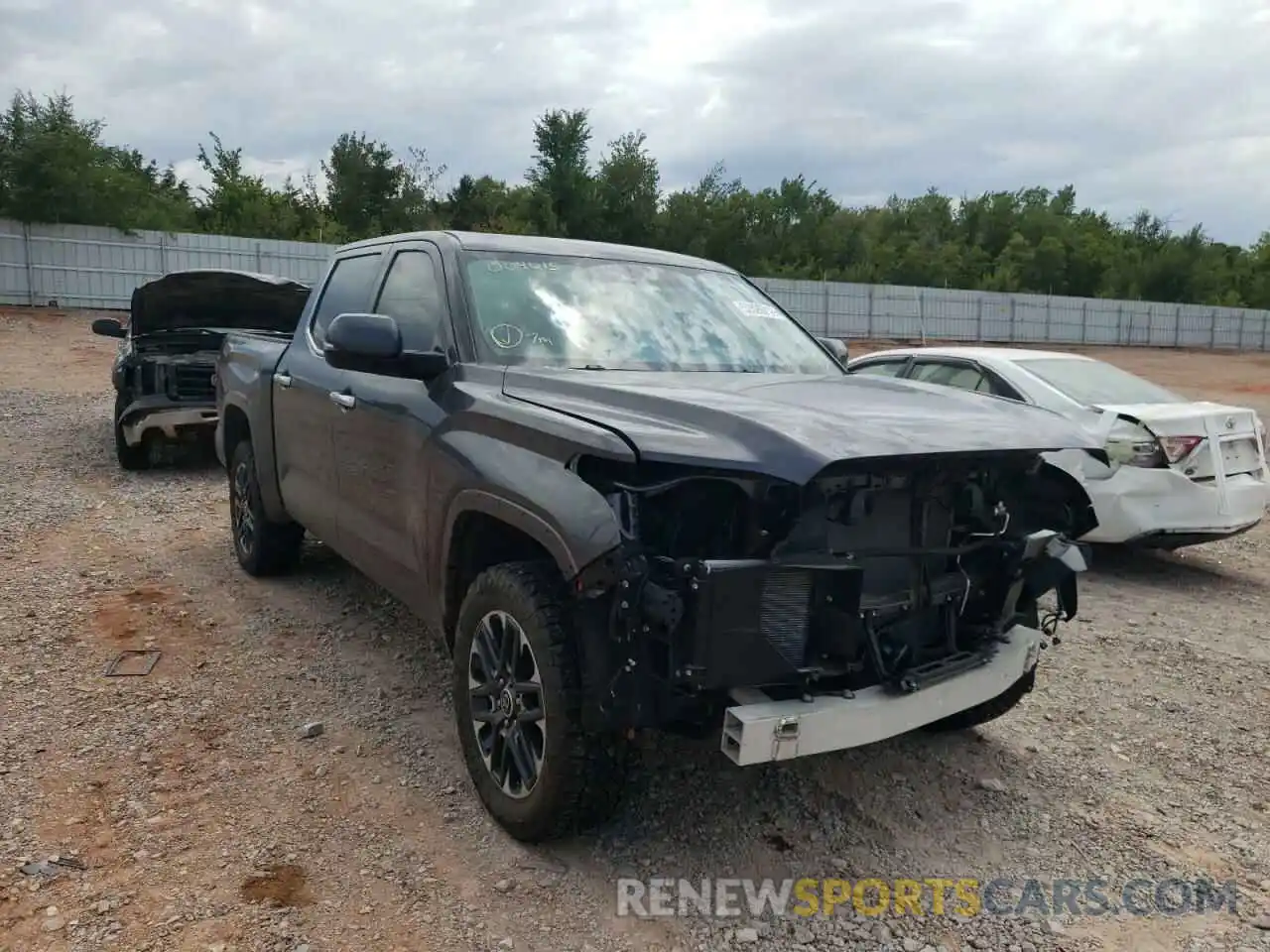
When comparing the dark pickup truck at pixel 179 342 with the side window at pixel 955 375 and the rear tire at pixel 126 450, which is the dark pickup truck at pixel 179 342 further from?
the side window at pixel 955 375

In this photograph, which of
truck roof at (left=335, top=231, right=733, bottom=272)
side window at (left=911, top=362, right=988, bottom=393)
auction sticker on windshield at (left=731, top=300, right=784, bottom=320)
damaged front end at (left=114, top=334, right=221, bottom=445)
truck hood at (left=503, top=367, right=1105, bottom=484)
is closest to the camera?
truck hood at (left=503, top=367, right=1105, bottom=484)

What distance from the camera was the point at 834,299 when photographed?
3744 cm

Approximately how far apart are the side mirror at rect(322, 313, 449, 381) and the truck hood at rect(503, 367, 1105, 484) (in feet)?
1.09

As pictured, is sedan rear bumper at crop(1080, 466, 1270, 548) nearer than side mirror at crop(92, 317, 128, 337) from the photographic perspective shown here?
Yes

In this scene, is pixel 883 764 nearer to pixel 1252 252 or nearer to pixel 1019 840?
pixel 1019 840

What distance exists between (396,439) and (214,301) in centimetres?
→ 680

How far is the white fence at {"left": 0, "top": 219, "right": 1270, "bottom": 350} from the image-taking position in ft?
80.9

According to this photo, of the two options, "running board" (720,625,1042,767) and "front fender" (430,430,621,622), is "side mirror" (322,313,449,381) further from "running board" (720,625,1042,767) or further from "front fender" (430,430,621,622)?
"running board" (720,625,1042,767)

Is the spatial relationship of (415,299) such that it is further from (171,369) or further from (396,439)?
(171,369)

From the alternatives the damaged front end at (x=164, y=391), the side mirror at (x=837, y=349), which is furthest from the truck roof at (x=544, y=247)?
→ the damaged front end at (x=164, y=391)

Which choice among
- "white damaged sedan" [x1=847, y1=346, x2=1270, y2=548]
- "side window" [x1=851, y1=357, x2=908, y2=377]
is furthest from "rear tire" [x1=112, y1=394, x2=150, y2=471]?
"white damaged sedan" [x1=847, y1=346, x2=1270, y2=548]

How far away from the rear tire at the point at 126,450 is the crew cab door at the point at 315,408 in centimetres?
487

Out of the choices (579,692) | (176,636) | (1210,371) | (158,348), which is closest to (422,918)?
(579,692)

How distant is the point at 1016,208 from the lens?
6256 centimetres
